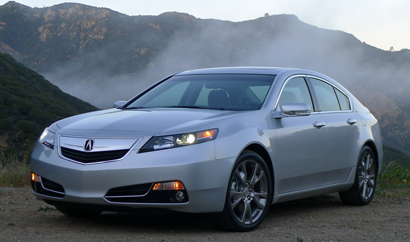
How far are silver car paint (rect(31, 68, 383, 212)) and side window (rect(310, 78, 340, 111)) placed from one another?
33cm

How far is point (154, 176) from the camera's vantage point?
14.5 ft

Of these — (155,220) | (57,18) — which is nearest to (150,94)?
(155,220)

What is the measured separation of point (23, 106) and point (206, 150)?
28040 millimetres

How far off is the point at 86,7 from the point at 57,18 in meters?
9.53

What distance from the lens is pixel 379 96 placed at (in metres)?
103

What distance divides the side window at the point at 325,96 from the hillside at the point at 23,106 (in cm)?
1321

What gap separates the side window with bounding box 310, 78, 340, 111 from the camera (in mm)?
6543

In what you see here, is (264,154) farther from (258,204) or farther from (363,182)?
(363,182)

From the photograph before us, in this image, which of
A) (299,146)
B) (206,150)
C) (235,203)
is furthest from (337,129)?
(206,150)

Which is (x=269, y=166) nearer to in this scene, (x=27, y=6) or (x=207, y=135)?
(x=207, y=135)

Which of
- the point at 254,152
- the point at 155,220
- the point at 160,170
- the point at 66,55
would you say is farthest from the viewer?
the point at 66,55

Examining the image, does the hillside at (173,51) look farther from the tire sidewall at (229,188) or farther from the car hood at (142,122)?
the tire sidewall at (229,188)

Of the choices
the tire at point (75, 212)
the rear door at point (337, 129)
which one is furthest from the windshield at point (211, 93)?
the tire at point (75, 212)

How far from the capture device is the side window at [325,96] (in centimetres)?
654
